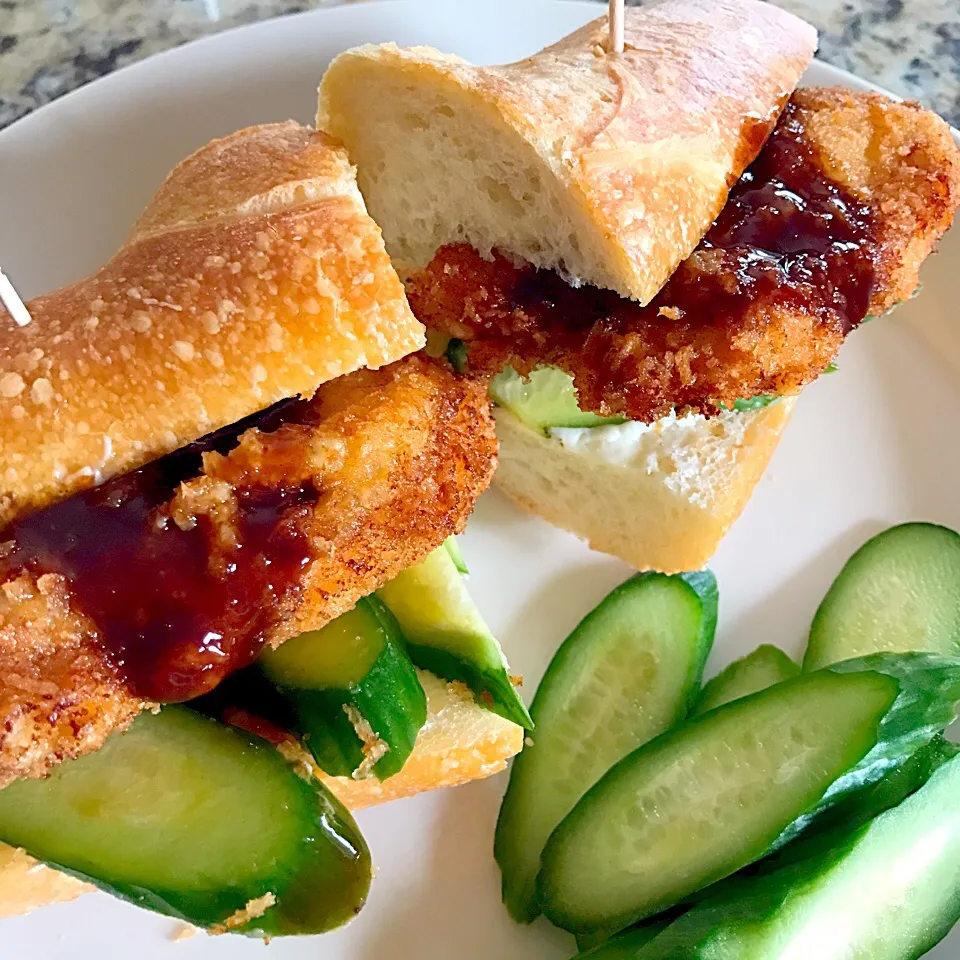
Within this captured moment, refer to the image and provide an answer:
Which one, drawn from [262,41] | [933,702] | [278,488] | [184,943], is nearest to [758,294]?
[933,702]

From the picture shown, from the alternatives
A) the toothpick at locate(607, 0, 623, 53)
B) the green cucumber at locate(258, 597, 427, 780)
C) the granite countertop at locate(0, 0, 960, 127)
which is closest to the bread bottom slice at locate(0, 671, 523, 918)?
the green cucumber at locate(258, 597, 427, 780)

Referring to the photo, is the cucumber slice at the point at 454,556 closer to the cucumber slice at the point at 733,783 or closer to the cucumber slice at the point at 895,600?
the cucumber slice at the point at 733,783

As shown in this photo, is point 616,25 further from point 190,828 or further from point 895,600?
point 190,828

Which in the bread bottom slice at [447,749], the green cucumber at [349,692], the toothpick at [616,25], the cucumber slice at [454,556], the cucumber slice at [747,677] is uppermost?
the toothpick at [616,25]

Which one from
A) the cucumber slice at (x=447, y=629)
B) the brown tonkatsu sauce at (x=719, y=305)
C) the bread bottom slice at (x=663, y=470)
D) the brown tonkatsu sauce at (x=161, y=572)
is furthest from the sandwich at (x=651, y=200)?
the brown tonkatsu sauce at (x=161, y=572)

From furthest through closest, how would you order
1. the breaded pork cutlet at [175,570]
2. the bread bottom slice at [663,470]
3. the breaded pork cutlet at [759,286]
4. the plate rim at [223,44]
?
1. the plate rim at [223,44]
2. the bread bottom slice at [663,470]
3. the breaded pork cutlet at [759,286]
4. the breaded pork cutlet at [175,570]

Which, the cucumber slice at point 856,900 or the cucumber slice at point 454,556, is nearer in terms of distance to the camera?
the cucumber slice at point 856,900

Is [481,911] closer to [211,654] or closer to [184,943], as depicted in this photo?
[184,943]
